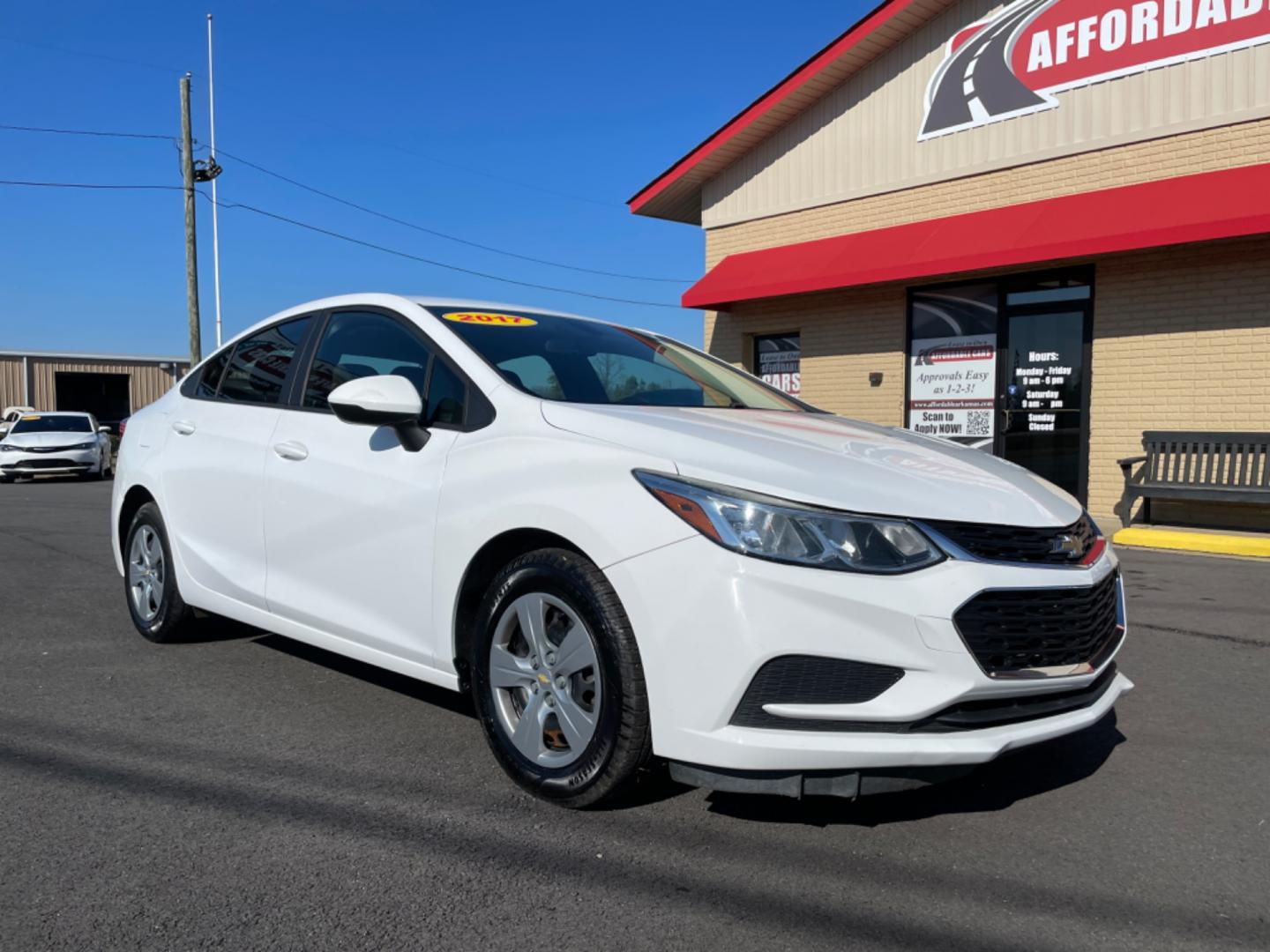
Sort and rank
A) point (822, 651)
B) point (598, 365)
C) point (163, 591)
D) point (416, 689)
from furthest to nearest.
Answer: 1. point (163, 591)
2. point (416, 689)
3. point (598, 365)
4. point (822, 651)

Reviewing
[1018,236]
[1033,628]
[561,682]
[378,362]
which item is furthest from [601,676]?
[1018,236]

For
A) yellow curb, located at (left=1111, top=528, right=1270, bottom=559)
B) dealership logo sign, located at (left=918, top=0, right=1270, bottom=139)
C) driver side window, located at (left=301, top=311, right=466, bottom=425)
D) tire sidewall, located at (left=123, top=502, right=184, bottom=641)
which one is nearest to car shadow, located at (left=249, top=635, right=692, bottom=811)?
tire sidewall, located at (left=123, top=502, right=184, bottom=641)

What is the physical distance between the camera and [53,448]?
19.7m

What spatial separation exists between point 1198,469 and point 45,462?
63.0 ft

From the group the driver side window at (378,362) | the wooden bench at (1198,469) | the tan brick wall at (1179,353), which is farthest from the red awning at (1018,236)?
the driver side window at (378,362)

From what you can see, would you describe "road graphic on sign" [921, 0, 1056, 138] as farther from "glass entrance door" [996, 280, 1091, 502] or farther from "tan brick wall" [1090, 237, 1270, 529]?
"tan brick wall" [1090, 237, 1270, 529]

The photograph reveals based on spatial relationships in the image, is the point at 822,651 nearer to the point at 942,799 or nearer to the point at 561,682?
the point at 561,682

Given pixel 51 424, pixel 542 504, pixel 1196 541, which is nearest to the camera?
pixel 542 504

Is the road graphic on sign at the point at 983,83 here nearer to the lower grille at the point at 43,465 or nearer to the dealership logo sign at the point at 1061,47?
the dealership logo sign at the point at 1061,47

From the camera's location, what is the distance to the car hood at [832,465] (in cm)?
271

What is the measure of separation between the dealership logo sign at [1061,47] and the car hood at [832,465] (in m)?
9.01

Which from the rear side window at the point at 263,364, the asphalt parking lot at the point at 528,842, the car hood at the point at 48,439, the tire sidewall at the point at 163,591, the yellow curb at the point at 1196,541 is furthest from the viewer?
the car hood at the point at 48,439

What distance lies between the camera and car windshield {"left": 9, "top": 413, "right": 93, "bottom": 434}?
20438mm

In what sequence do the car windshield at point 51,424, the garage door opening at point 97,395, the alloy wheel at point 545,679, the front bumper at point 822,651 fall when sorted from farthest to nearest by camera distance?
the garage door opening at point 97,395
the car windshield at point 51,424
the alloy wheel at point 545,679
the front bumper at point 822,651
